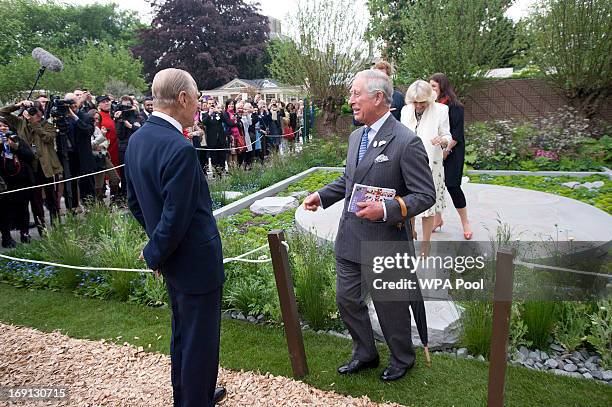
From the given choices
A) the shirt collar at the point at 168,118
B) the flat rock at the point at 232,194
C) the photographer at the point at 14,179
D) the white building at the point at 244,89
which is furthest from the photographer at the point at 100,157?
the white building at the point at 244,89

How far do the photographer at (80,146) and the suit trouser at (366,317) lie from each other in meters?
6.46

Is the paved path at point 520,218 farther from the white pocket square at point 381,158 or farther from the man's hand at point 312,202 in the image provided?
the white pocket square at point 381,158

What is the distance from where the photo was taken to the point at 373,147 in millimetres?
3234

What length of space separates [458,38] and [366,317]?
16.0 metres

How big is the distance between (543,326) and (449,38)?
15.0 meters

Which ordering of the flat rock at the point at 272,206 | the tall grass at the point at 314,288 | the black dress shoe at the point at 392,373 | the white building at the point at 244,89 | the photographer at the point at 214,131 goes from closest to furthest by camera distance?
the black dress shoe at the point at 392,373 → the tall grass at the point at 314,288 → the flat rock at the point at 272,206 → the photographer at the point at 214,131 → the white building at the point at 244,89

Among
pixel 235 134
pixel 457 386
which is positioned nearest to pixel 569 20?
pixel 235 134

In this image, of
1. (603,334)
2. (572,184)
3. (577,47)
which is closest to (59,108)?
(603,334)

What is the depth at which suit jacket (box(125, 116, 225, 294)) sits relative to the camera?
254 cm

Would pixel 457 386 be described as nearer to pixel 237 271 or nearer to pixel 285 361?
pixel 285 361

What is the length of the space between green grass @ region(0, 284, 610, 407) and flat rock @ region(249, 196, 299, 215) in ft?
12.1

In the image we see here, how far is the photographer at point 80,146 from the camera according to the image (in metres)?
8.65

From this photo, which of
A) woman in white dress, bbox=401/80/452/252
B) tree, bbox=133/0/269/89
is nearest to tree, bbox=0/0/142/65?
tree, bbox=133/0/269/89

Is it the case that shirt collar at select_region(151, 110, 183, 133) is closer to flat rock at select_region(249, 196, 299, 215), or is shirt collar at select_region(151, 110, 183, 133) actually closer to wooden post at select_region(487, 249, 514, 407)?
wooden post at select_region(487, 249, 514, 407)
